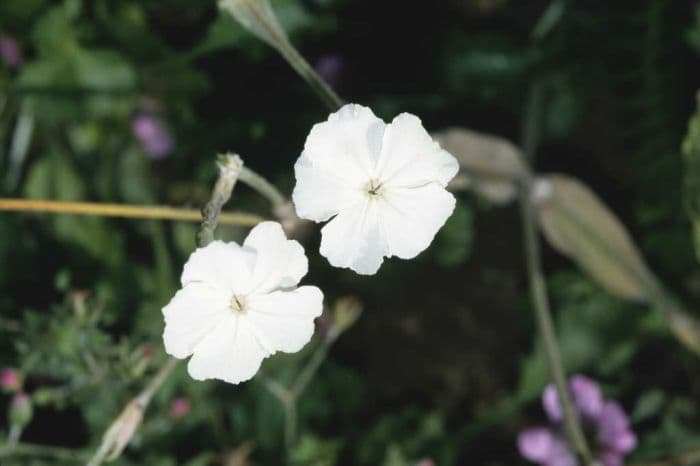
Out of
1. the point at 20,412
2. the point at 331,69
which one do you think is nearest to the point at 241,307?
the point at 20,412

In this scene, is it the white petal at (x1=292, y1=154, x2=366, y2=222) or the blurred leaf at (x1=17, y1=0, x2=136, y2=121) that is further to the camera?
the blurred leaf at (x1=17, y1=0, x2=136, y2=121)

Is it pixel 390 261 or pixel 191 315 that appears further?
pixel 390 261

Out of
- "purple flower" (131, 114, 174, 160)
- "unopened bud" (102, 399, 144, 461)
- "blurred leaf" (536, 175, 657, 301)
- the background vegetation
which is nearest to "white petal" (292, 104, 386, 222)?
"unopened bud" (102, 399, 144, 461)

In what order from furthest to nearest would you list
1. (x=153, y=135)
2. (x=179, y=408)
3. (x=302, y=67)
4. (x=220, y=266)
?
1. (x=153, y=135)
2. (x=179, y=408)
3. (x=302, y=67)
4. (x=220, y=266)

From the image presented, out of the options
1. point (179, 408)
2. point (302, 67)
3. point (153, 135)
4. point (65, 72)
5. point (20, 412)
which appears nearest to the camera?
point (302, 67)

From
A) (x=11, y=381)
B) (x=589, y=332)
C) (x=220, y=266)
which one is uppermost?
(x=220, y=266)

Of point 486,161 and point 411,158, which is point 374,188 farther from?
point 486,161

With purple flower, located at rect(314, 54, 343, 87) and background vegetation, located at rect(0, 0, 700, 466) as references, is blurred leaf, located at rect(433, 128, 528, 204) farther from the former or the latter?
purple flower, located at rect(314, 54, 343, 87)

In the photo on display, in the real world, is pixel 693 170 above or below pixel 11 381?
above
